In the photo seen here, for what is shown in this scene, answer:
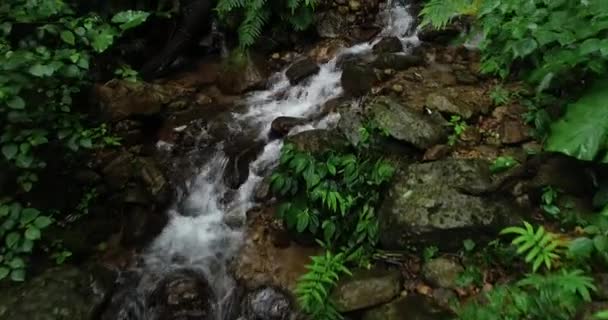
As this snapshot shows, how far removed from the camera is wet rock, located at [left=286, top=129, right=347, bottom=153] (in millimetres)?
4199

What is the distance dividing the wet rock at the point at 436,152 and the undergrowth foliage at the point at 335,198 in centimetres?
35

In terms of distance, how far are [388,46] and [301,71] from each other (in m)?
1.29

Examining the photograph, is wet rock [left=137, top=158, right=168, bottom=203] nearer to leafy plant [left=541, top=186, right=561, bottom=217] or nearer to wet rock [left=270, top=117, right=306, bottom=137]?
wet rock [left=270, top=117, right=306, bottom=137]

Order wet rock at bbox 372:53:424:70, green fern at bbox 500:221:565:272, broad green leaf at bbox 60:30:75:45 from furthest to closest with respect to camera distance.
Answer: wet rock at bbox 372:53:424:70 < broad green leaf at bbox 60:30:75:45 < green fern at bbox 500:221:565:272

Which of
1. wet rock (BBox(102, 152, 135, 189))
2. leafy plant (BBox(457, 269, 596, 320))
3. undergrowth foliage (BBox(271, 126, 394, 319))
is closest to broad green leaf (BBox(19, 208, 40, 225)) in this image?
wet rock (BBox(102, 152, 135, 189))

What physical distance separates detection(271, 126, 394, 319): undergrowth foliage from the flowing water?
785 millimetres

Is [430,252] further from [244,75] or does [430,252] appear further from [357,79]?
[244,75]

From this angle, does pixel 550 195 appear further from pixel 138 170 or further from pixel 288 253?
pixel 138 170

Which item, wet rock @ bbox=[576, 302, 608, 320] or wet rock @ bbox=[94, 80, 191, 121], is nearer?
wet rock @ bbox=[576, 302, 608, 320]

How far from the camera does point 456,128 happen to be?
3.99 metres

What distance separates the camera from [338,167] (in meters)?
3.89

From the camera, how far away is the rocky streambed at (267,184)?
130 inches

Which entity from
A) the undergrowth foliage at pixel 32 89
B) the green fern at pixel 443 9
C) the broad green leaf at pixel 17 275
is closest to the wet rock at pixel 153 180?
the undergrowth foliage at pixel 32 89

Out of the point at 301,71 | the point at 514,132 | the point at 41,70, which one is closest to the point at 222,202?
the point at 41,70
